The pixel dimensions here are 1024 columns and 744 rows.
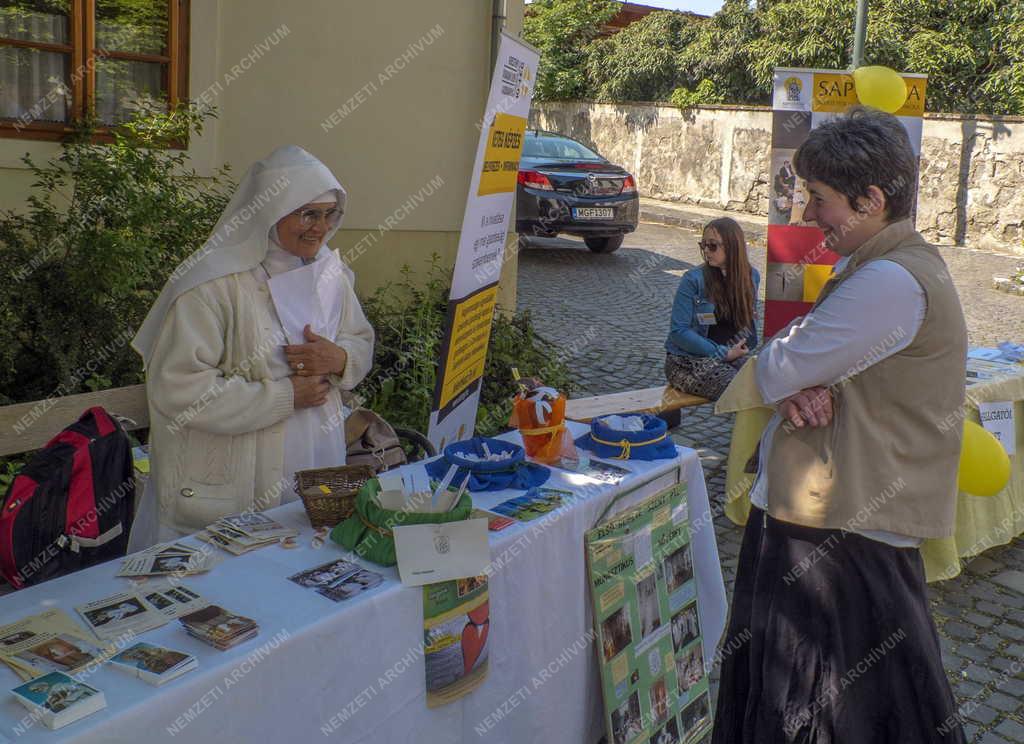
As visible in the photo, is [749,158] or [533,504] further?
[749,158]

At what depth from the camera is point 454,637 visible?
7.80 feet

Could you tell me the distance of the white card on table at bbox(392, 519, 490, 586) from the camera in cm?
230

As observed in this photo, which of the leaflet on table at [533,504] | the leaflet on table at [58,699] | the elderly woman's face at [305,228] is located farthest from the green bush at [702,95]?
the leaflet on table at [58,699]

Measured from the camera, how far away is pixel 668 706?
313 cm

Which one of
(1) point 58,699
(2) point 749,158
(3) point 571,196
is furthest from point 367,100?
(2) point 749,158

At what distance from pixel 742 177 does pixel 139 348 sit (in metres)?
17.0

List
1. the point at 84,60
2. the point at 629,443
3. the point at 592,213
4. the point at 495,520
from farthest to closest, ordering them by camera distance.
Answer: the point at 592,213 < the point at 84,60 < the point at 629,443 < the point at 495,520

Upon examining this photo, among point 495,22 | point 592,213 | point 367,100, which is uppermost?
point 495,22

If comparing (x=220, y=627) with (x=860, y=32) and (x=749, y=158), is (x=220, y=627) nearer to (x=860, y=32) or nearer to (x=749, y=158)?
(x=860, y=32)

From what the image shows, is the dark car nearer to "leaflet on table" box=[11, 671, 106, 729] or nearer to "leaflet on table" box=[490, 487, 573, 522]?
"leaflet on table" box=[490, 487, 573, 522]

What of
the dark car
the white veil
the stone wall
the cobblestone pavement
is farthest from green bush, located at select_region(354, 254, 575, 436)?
the stone wall

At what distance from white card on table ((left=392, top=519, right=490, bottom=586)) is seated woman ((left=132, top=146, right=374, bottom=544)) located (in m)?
0.78

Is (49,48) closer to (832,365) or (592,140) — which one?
(832,365)

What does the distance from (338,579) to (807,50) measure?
1990 cm
